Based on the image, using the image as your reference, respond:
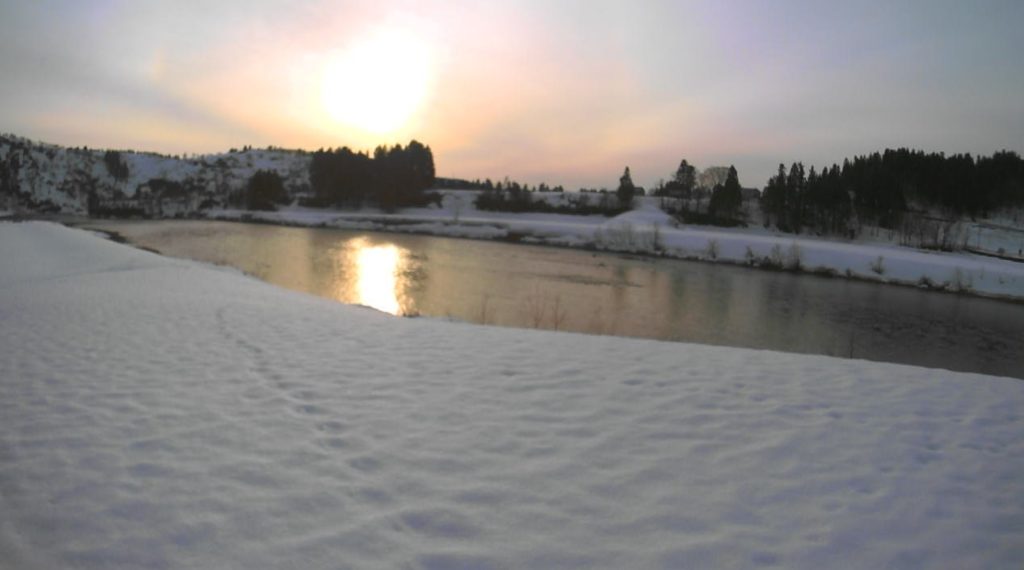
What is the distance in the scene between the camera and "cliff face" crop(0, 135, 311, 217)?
111 meters

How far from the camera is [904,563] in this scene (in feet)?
11.4

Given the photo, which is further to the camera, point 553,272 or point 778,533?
point 553,272

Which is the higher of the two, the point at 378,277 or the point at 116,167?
the point at 116,167

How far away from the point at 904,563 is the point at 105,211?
118 meters

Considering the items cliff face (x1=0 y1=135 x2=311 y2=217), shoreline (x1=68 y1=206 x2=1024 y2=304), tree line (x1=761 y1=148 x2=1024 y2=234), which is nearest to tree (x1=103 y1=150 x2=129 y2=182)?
cliff face (x1=0 y1=135 x2=311 y2=217)

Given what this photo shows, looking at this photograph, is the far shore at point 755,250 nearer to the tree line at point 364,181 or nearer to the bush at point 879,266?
the bush at point 879,266

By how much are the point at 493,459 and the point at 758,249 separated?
4382cm

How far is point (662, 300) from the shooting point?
23.7m

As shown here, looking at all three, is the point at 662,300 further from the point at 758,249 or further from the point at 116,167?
the point at 116,167

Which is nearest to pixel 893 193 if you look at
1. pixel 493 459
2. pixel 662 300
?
pixel 662 300

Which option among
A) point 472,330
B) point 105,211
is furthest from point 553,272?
point 105,211

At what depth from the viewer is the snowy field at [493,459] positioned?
3.53m

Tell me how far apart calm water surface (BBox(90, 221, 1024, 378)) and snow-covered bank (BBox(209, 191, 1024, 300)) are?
2745 mm

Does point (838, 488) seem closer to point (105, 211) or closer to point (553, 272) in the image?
point (553, 272)
